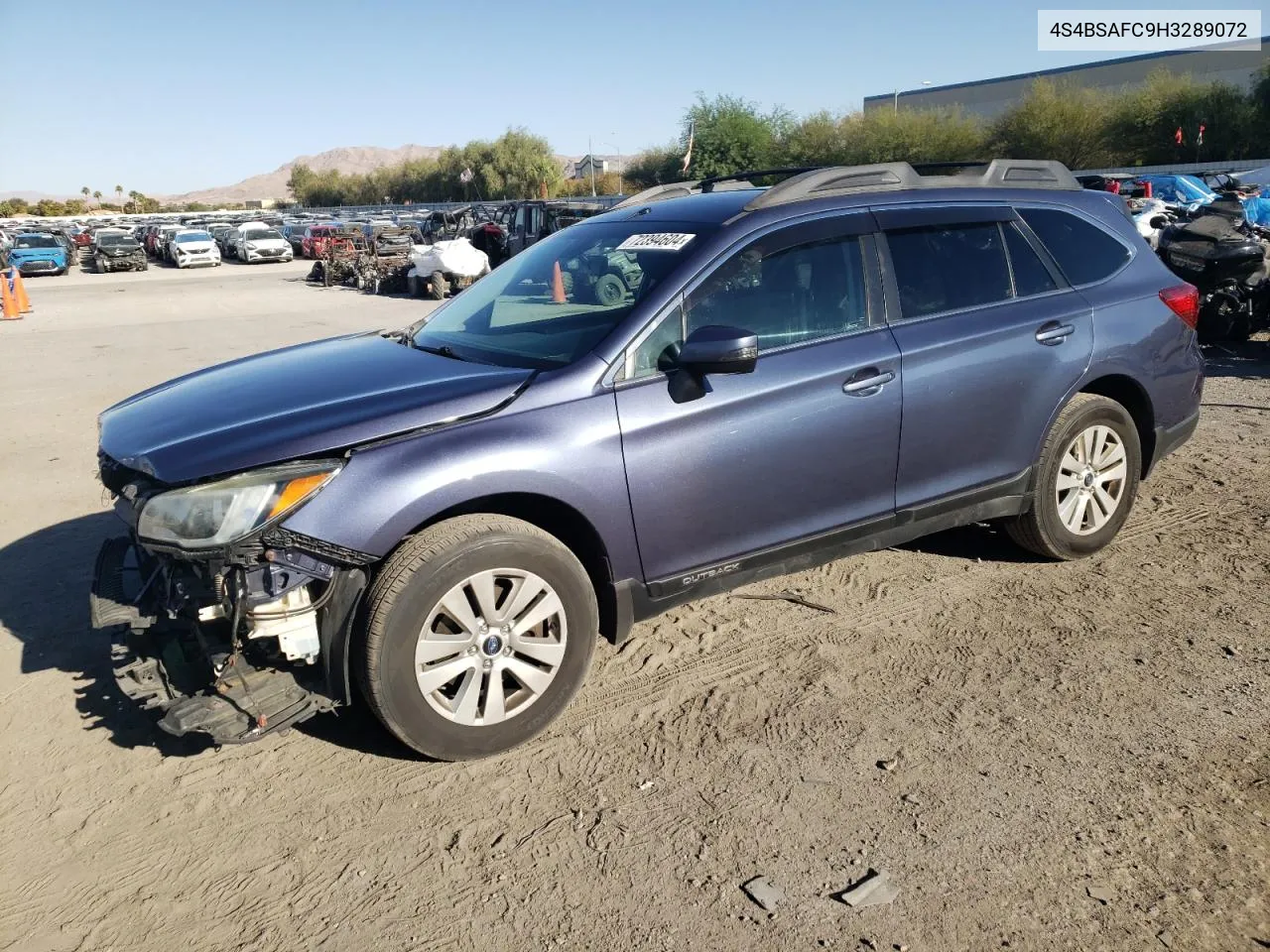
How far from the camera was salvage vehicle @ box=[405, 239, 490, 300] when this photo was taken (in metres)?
21.4

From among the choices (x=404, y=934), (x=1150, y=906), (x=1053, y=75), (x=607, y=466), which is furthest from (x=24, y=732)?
(x=1053, y=75)

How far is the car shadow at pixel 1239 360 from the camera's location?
9129 mm

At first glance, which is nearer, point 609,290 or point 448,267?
point 609,290

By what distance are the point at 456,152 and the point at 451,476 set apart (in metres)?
105

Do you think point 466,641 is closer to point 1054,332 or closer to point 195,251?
point 1054,332

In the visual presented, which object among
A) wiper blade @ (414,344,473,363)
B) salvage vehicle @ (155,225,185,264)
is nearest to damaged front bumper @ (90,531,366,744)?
wiper blade @ (414,344,473,363)

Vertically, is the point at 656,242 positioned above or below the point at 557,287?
above

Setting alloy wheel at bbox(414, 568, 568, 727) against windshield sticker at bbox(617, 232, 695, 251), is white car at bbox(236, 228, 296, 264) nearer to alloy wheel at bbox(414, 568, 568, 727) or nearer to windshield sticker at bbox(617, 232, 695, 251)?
windshield sticker at bbox(617, 232, 695, 251)

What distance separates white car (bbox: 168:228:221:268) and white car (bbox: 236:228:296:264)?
1.16 meters

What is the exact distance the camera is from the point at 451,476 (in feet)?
10.5

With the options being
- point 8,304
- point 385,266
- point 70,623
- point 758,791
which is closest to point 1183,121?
point 385,266

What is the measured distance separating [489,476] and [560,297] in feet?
4.18

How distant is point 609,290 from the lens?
12.9ft

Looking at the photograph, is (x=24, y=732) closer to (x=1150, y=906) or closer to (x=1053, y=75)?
(x=1150, y=906)
